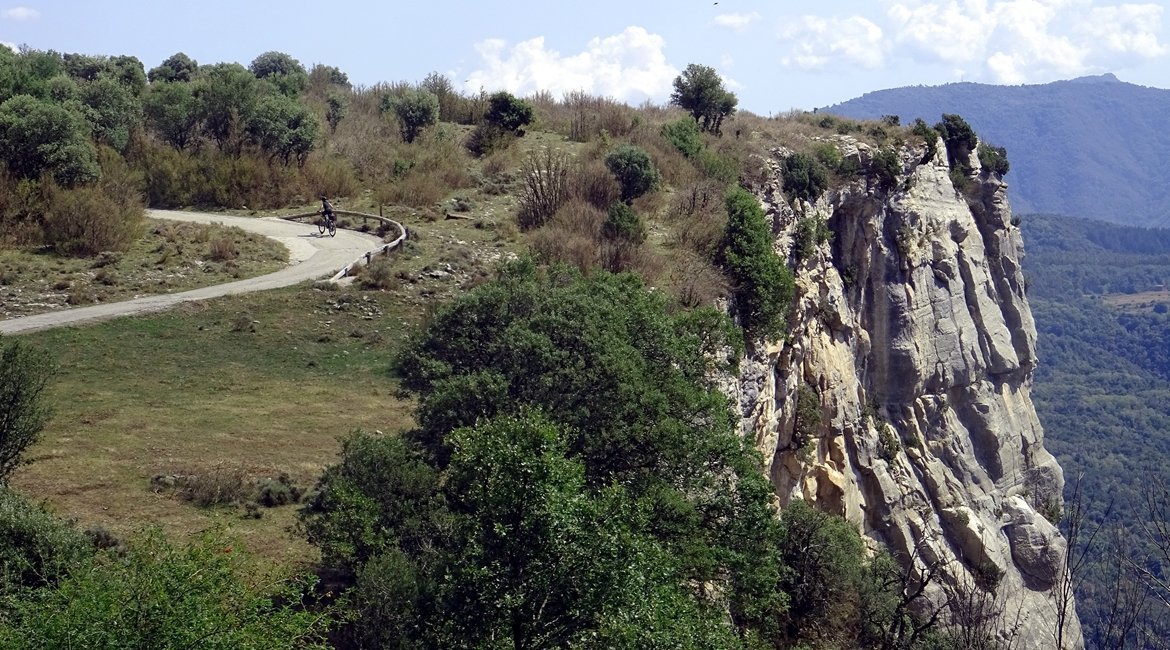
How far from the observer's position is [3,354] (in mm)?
14109

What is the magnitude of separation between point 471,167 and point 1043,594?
88.9 ft

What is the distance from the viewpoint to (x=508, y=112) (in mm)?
43000

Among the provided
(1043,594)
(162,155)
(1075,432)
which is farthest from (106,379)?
(1075,432)

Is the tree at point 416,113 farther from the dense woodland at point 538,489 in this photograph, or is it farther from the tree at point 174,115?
the dense woodland at point 538,489

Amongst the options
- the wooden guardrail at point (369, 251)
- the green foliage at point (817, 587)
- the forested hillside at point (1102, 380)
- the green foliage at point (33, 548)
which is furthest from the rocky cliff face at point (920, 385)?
the green foliage at point (33, 548)

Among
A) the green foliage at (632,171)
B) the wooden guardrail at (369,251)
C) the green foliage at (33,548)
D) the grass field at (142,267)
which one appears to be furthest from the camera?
the green foliage at (632,171)

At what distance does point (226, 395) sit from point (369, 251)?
10277 millimetres

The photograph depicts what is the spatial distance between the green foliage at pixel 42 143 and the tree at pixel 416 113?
15.0 metres

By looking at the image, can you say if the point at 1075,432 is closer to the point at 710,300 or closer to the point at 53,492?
the point at 710,300

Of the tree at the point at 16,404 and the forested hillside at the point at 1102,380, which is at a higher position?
the tree at the point at 16,404

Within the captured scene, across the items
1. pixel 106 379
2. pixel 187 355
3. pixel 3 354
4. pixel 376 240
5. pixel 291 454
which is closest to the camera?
pixel 3 354

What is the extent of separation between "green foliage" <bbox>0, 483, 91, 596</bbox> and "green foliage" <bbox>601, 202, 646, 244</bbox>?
17.5 metres

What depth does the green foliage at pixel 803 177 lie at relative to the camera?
→ 3428cm

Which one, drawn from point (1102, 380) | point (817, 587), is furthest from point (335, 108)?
point (1102, 380)
